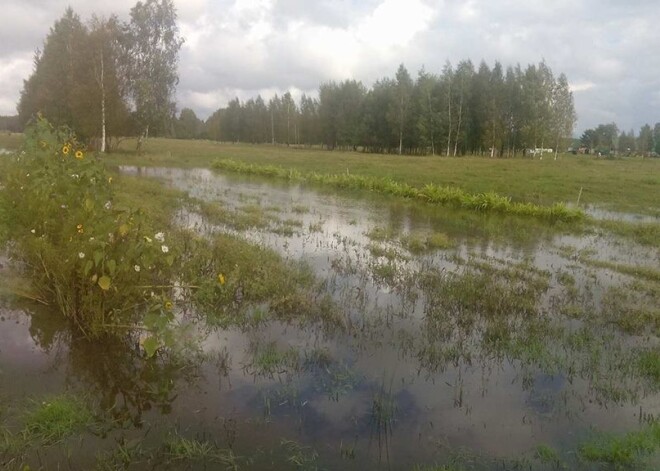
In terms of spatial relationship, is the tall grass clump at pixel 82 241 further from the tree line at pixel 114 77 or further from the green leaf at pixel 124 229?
the tree line at pixel 114 77

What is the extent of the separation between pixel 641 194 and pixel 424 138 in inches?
1504

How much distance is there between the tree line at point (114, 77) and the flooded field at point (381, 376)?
32096mm

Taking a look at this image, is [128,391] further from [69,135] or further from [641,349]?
[641,349]

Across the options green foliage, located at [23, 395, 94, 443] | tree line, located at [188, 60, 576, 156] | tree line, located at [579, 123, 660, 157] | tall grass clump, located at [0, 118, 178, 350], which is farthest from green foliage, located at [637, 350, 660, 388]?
tree line, located at [579, 123, 660, 157]

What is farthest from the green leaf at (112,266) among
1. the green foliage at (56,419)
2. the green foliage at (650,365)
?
the green foliage at (650,365)

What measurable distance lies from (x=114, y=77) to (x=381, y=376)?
122ft

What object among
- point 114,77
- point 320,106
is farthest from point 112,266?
point 320,106

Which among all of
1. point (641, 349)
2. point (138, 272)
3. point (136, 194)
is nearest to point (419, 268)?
point (641, 349)

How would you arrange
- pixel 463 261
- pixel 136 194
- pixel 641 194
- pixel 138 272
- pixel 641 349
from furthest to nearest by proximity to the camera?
1. pixel 641 194
2. pixel 136 194
3. pixel 463 261
4. pixel 641 349
5. pixel 138 272

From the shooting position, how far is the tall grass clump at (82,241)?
5.66 metres

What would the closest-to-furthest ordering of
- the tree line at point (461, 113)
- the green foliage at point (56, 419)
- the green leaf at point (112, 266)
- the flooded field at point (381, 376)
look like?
the green foliage at point (56, 419) < the flooded field at point (381, 376) < the green leaf at point (112, 266) < the tree line at point (461, 113)

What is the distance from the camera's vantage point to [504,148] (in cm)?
6706

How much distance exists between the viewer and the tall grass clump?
223 inches

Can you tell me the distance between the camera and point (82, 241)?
19.4ft
